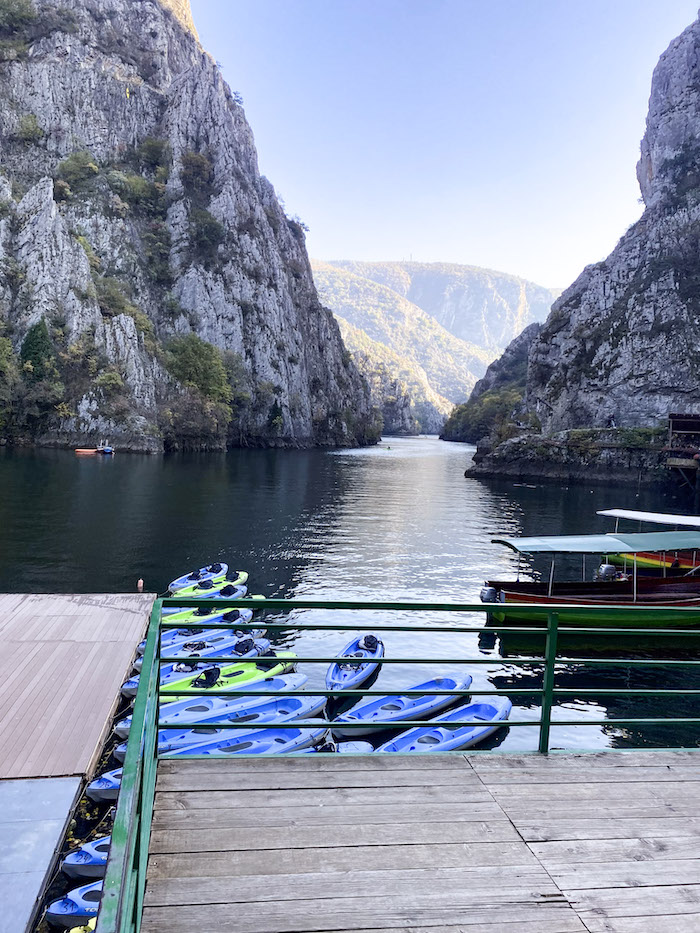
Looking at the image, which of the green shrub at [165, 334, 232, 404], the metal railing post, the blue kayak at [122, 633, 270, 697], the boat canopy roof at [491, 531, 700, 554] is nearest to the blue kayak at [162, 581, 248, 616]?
the blue kayak at [122, 633, 270, 697]

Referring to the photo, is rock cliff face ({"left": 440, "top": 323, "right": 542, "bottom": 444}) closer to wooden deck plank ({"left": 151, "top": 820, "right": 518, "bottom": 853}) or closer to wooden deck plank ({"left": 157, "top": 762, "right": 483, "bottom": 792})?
wooden deck plank ({"left": 157, "top": 762, "right": 483, "bottom": 792})

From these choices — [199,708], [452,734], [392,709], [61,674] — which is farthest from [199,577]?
[452,734]

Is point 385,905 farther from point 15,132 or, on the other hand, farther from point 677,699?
point 15,132

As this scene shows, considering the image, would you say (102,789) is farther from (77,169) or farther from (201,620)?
(77,169)

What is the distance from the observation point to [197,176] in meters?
119

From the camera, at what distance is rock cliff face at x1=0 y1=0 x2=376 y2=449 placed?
89.4 metres

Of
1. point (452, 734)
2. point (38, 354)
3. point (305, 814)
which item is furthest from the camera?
point (38, 354)

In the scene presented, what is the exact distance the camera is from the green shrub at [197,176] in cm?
11700

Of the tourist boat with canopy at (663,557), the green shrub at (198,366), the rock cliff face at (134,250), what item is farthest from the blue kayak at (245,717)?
the green shrub at (198,366)

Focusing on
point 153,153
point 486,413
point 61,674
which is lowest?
point 61,674

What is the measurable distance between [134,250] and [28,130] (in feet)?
83.7

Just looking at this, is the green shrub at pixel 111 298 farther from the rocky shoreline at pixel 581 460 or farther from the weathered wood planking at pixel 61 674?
the weathered wood planking at pixel 61 674

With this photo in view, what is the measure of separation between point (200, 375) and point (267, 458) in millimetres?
20890

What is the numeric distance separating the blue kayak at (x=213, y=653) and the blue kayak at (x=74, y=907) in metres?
5.95
